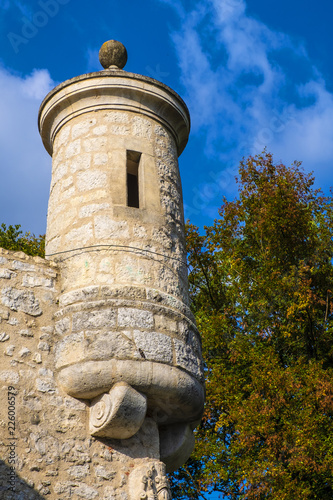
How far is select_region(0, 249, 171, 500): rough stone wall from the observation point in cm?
496

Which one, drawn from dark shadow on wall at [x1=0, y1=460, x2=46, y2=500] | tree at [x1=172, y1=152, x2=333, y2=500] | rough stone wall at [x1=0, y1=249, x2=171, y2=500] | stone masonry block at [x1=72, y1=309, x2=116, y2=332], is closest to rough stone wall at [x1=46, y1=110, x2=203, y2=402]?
stone masonry block at [x1=72, y1=309, x2=116, y2=332]

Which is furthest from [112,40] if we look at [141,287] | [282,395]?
[282,395]

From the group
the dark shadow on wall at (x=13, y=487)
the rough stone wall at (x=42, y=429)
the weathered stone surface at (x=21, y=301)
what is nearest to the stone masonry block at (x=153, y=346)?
the rough stone wall at (x=42, y=429)

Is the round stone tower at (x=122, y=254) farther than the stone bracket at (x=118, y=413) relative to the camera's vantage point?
Yes

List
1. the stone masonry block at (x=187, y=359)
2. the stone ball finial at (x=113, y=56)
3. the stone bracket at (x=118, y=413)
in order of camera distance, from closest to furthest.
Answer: the stone bracket at (x=118, y=413)
the stone masonry block at (x=187, y=359)
the stone ball finial at (x=113, y=56)

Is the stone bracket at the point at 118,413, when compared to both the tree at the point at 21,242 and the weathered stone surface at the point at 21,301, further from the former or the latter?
the tree at the point at 21,242

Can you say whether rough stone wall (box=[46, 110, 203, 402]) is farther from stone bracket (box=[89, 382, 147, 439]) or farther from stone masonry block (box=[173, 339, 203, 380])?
stone bracket (box=[89, 382, 147, 439])

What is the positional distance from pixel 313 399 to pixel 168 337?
230 inches

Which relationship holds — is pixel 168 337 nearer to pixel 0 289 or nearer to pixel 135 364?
pixel 135 364

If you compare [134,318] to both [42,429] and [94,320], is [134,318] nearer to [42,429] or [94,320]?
[94,320]

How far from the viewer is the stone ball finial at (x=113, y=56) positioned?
751cm

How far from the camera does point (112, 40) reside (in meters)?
7.75

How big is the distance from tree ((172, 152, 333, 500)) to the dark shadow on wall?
20.4 ft

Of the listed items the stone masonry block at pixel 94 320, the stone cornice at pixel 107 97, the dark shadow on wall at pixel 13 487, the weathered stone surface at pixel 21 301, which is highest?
the stone cornice at pixel 107 97
